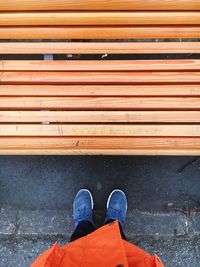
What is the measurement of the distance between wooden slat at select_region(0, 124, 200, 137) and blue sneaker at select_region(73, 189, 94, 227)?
66cm

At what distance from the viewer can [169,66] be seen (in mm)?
2115

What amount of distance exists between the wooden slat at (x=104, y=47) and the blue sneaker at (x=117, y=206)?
1.08m

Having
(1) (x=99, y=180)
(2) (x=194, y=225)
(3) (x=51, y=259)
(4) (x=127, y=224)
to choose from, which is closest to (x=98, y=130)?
(1) (x=99, y=180)

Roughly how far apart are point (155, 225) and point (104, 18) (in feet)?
5.08

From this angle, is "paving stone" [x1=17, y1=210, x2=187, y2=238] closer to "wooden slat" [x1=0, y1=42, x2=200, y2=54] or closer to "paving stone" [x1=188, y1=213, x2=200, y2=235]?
"paving stone" [x1=188, y1=213, x2=200, y2=235]

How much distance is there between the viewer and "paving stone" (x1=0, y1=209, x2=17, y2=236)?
2785mm

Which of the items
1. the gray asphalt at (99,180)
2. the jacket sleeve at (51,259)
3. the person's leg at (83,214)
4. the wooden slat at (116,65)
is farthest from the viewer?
→ the gray asphalt at (99,180)

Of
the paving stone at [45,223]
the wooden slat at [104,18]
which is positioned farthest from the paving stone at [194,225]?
the wooden slat at [104,18]

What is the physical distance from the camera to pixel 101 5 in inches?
81.0

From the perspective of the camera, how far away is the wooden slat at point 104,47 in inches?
82.5

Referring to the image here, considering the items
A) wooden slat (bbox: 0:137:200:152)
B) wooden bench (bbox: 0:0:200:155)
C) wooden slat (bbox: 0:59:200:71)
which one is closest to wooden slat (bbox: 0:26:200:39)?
wooden bench (bbox: 0:0:200:155)

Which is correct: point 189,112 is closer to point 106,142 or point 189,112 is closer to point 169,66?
point 169,66

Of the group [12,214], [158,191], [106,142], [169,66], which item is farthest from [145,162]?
[12,214]

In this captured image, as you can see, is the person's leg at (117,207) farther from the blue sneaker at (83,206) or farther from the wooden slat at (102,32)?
the wooden slat at (102,32)
